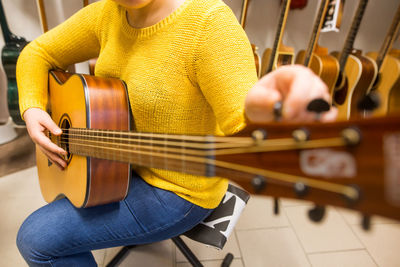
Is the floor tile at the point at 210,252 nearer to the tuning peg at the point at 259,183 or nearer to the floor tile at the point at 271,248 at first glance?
the floor tile at the point at 271,248

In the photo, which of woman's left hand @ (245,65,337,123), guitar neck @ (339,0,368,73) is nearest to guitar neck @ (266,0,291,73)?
guitar neck @ (339,0,368,73)

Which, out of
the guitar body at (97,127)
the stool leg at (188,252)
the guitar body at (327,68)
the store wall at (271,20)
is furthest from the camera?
the store wall at (271,20)

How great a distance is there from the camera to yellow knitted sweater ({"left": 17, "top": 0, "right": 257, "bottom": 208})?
52 cm

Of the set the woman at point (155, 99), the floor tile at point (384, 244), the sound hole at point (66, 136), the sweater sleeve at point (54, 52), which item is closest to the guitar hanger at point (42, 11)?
the sweater sleeve at point (54, 52)

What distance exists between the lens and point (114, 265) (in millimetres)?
1054

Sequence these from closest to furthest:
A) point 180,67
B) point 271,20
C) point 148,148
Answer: point 148,148
point 180,67
point 271,20

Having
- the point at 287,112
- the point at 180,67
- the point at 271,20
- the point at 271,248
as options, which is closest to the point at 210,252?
the point at 271,248

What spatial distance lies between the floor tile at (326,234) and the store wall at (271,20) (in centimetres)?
121

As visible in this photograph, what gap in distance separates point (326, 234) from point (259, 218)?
324 millimetres

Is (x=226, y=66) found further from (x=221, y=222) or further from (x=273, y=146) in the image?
(x=221, y=222)

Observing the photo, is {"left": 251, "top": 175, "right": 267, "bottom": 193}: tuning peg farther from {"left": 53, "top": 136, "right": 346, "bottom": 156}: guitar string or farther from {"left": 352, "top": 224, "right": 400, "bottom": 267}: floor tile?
{"left": 352, "top": 224, "right": 400, "bottom": 267}: floor tile

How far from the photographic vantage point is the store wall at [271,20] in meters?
1.74

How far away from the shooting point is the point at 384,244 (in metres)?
1.20

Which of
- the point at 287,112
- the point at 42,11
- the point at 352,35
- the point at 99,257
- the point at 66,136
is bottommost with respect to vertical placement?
the point at 99,257
